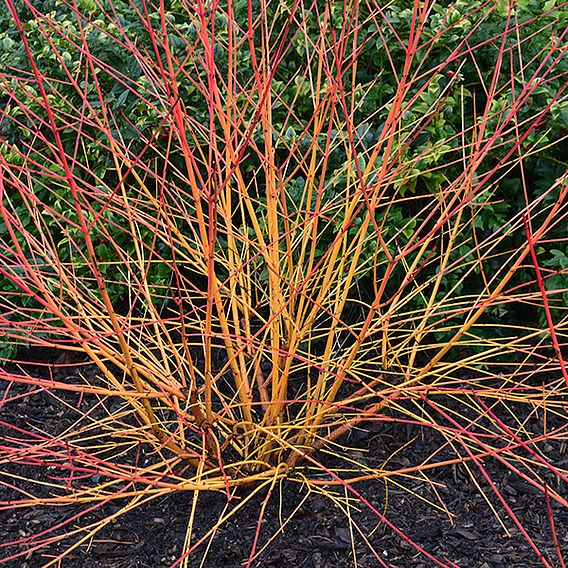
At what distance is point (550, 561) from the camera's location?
2201 millimetres

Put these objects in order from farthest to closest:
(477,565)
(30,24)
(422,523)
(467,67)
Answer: (30,24)
(467,67)
(422,523)
(477,565)

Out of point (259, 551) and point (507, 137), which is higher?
point (507, 137)

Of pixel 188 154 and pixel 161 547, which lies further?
pixel 161 547

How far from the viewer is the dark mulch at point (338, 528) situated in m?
2.24

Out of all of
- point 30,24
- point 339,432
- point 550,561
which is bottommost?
point 550,561

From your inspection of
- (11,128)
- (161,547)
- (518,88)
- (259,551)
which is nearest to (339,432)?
(259,551)

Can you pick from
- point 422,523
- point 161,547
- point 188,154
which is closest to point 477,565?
point 422,523

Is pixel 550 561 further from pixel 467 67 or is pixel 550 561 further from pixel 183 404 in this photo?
pixel 467 67

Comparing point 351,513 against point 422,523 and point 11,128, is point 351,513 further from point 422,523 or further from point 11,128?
point 11,128

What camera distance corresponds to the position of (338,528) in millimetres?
2338

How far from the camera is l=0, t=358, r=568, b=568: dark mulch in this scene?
224cm

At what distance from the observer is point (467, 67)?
299 centimetres

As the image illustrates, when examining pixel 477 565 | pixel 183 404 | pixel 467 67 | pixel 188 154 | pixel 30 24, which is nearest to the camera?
pixel 188 154

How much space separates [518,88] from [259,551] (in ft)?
6.34
